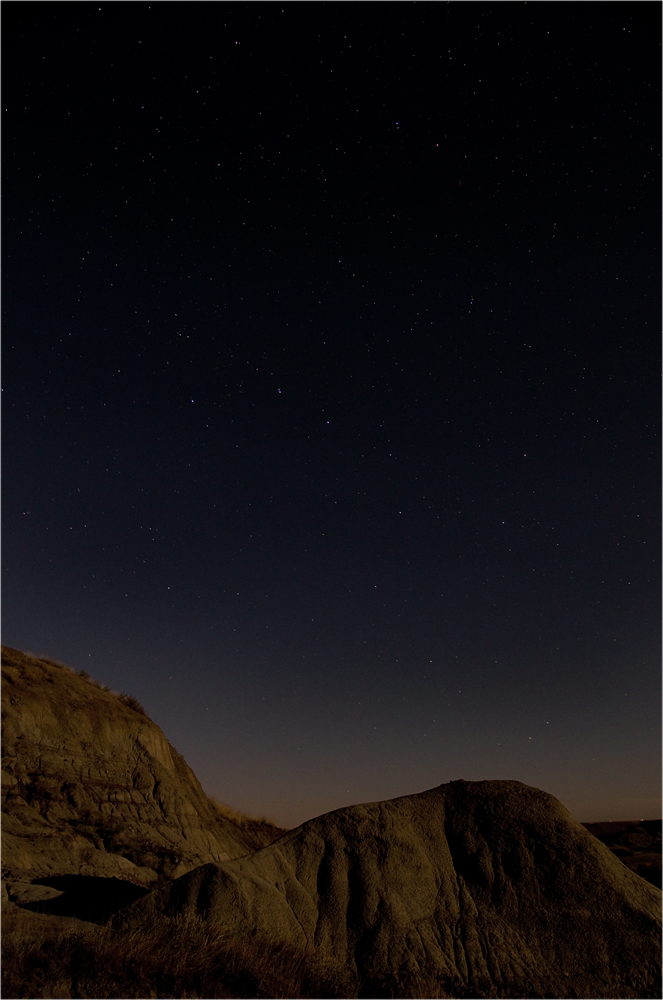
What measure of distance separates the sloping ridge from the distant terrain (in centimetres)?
3

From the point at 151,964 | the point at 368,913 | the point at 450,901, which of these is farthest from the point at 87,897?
the point at 450,901

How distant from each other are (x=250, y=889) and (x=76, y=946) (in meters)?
4.34

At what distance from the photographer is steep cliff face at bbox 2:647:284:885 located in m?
21.7

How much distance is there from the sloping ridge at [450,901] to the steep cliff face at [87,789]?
9742 millimetres

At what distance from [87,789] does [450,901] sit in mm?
16052

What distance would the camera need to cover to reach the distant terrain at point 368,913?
9.73 metres

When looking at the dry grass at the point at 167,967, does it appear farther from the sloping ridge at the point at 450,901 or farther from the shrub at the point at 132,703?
the shrub at the point at 132,703

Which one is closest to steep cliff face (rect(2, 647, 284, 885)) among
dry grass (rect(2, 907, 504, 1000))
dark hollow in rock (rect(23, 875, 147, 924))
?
dark hollow in rock (rect(23, 875, 147, 924))

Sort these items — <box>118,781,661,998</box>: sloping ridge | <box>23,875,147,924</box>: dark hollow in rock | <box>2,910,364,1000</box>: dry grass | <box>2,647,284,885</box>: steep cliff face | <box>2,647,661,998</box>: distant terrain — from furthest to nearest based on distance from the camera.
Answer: <box>2,647,284,885</box>: steep cliff face, <box>23,875,147,924</box>: dark hollow in rock, <box>118,781,661,998</box>: sloping ridge, <box>2,647,661,998</box>: distant terrain, <box>2,910,364,1000</box>: dry grass

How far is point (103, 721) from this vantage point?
28.3 m

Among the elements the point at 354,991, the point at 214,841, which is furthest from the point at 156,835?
the point at 354,991

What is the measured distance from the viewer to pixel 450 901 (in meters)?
14.9

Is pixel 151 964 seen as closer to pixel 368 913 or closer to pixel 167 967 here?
pixel 167 967

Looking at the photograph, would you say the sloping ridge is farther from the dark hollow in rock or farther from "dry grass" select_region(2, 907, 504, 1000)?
the dark hollow in rock
